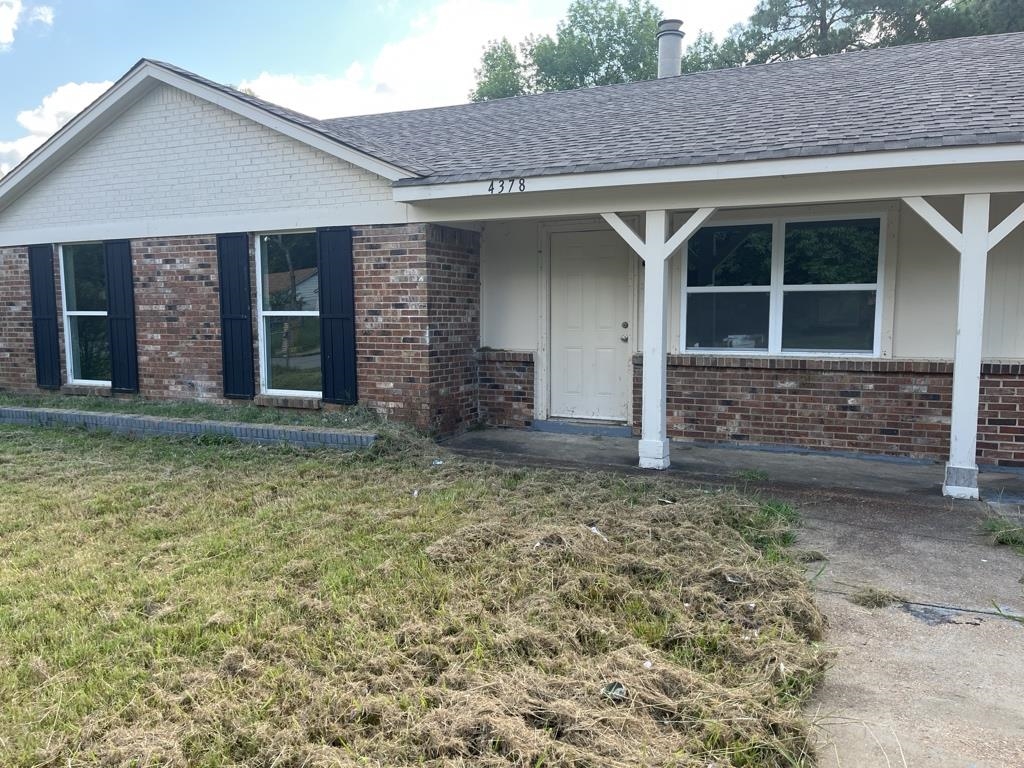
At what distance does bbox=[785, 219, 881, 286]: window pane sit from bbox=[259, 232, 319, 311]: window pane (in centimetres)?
510

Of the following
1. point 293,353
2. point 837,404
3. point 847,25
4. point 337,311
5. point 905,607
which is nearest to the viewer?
point 905,607

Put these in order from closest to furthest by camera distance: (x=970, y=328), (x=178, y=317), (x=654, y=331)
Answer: (x=970, y=328), (x=654, y=331), (x=178, y=317)

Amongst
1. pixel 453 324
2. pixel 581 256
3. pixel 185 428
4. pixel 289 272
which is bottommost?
pixel 185 428

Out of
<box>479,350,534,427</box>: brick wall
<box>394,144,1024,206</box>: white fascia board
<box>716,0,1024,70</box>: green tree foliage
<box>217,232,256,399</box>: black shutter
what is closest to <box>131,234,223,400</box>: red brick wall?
<box>217,232,256,399</box>: black shutter

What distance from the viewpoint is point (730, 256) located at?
7617 mm

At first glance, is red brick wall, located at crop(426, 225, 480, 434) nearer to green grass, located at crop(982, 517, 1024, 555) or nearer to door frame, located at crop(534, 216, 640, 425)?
door frame, located at crop(534, 216, 640, 425)

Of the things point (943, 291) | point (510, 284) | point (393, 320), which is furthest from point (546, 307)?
point (943, 291)

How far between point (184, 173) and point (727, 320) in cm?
657

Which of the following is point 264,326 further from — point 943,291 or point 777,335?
point 943,291

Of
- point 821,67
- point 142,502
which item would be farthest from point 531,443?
point 821,67

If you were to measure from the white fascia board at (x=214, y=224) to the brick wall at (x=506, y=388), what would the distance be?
1.97 m

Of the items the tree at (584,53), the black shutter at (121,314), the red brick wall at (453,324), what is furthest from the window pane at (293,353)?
the tree at (584,53)

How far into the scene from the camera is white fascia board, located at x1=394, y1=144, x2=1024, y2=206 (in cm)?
524

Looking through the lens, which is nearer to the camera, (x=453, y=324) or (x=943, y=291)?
(x=943, y=291)
